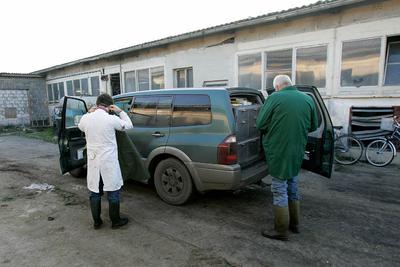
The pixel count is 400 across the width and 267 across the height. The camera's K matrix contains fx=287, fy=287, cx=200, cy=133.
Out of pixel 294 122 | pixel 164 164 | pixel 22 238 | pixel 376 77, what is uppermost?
pixel 376 77

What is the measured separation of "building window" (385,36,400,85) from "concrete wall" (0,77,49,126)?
67.3 feet

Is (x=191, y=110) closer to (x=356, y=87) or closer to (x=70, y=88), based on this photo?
(x=356, y=87)

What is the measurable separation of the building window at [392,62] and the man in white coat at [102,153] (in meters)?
6.82

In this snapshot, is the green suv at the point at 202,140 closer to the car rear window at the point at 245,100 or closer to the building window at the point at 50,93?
the car rear window at the point at 245,100

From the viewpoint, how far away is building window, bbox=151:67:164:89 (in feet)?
39.9

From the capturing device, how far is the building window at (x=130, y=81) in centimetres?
1341

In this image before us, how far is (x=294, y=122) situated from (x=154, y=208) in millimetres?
2463

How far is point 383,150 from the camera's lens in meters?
7.05

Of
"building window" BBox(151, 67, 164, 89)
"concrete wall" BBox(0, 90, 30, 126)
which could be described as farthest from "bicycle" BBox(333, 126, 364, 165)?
"concrete wall" BBox(0, 90, 30, 126)

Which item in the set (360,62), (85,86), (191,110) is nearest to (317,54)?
(360,62)

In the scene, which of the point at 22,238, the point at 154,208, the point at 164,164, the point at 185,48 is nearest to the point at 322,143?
the point at 164,164

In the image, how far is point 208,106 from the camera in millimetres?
4059

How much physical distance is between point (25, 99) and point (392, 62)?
21216 mm

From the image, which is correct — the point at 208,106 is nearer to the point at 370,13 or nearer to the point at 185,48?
the point at 370,13
